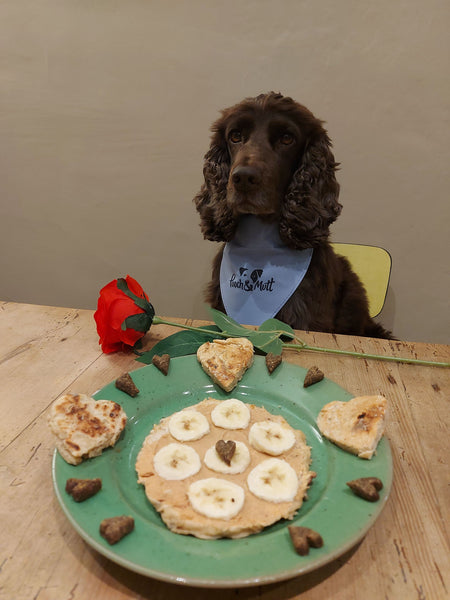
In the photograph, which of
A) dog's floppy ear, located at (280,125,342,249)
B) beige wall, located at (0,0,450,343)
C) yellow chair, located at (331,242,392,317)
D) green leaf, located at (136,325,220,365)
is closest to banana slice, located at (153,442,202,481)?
green leaf, located at (136,325,220,365)

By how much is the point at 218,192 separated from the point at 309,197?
38 centimetres

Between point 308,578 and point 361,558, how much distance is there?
0.28 ft

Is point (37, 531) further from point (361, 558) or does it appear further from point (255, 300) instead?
point (255, 300)

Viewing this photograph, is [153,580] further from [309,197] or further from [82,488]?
[309,197]

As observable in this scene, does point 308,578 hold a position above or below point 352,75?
below

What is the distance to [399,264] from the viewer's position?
9.13 ft

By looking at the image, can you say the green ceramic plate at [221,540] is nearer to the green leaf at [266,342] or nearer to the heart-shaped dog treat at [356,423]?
the heart-shaped dog treat at [356,423]

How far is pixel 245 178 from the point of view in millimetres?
1416

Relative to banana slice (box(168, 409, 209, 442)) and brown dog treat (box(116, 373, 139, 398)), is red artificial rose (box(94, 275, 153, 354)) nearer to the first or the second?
brown dog treat (box(116, 373, 139, 398))

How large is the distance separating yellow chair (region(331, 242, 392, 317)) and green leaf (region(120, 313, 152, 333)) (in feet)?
4.57

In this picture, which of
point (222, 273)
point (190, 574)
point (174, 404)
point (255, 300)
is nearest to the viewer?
point (190, 574)

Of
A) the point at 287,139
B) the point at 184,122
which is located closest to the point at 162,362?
the point at 287,139

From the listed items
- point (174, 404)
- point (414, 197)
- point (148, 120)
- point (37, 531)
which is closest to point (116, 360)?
point (174, 404)

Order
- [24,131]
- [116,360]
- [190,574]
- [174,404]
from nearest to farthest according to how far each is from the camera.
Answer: [190,574] < [174,404] < [116,360] < [24,131]
